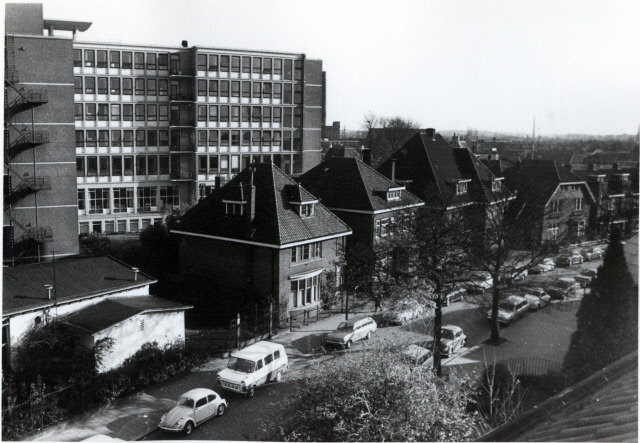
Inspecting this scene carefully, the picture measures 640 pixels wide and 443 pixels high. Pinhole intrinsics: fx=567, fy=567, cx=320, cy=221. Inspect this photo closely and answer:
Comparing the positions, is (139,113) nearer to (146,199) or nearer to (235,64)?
(146,199)

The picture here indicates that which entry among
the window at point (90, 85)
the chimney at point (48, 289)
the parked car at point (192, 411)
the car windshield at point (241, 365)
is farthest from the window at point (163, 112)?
the parked car at point (192, 411)

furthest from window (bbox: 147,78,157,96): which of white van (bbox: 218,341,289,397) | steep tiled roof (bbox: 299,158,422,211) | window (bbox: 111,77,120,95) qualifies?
white van (bbox: 218,341,289,397)

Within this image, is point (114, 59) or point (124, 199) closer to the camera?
point (114, 59)

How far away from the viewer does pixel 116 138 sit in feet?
103

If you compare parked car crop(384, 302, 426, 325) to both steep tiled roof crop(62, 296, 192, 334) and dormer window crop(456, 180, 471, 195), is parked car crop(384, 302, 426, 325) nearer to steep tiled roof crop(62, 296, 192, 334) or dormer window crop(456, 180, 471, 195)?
steep tiled roof crop(62, 296, 192, 334)

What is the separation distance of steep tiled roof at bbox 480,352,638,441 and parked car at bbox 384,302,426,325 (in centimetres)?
1129

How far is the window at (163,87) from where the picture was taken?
3219cm

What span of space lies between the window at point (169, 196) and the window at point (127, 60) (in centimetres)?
709

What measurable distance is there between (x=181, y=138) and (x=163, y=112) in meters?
1.80

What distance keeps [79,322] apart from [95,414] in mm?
2303

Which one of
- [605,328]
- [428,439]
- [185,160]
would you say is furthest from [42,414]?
[185,160]

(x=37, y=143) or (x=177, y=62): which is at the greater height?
(x=177, y=62)

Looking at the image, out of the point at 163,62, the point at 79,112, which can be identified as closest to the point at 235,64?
the point at 163,62

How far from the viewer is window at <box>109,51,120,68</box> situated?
30.3m
